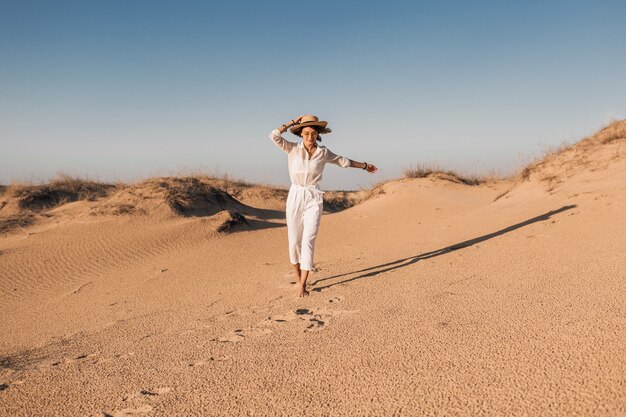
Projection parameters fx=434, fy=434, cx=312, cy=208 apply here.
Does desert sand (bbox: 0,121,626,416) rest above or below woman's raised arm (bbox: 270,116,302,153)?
below

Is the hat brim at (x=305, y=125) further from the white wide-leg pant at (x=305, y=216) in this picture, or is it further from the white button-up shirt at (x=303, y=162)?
the white wide-leg pant at (x=305, y=216)

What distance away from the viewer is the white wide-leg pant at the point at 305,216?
189 inches

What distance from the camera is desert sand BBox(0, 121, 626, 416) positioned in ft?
7.51

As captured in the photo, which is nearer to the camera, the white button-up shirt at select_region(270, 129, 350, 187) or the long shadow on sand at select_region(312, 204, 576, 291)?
the white button-up shirt at select_region(270, 129, 350, 187)

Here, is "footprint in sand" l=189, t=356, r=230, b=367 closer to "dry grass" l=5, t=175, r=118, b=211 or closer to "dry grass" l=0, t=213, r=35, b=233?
"dry grass" l=0, t=213, r=35, b=233

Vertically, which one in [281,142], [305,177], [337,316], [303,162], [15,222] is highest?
[281,142]

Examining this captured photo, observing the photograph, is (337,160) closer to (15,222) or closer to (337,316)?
(337,316)

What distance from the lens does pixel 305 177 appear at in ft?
15.8

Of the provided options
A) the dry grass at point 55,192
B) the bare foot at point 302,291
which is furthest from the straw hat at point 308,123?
the dry grass at point 55,192

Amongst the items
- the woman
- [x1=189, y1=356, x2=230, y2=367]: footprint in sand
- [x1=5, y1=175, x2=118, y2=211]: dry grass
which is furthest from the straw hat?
[x1=5, y1=175, x2=118, y2=211]: dry grass

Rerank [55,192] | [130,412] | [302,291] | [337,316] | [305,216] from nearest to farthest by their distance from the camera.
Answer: [130,412], [337,316], [302,291], [305,216], [55,192]

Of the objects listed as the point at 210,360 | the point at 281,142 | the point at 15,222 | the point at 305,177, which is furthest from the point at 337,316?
the point at 15,222

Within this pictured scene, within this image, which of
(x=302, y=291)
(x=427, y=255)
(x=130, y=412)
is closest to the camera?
(x=130, y=412)

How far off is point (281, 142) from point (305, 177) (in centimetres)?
47
